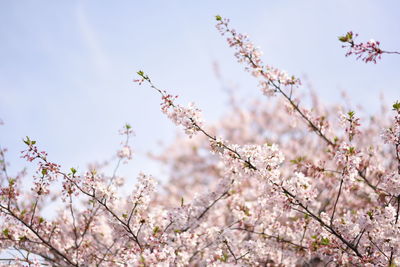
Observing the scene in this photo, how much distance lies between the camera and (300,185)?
439 cm

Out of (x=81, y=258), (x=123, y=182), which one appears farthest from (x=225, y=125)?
(x=81, y=258)

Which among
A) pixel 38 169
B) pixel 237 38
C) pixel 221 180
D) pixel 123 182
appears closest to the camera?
pixel 38 169

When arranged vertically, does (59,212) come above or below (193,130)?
above

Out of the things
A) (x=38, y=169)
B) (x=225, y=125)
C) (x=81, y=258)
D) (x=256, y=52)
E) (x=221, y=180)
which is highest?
(x=225, y=125)

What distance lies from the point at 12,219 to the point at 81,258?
135 centimetres

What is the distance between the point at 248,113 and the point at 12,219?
20.0 metres

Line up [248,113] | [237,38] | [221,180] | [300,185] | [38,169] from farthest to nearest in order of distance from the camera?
[248,113] → [221,180] → [237,38] → [300,185] → [38,169]

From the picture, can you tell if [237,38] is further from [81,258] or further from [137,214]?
[81,258]

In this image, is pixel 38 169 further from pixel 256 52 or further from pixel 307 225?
pixel 307 225

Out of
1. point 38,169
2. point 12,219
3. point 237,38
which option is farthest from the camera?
point 237,38

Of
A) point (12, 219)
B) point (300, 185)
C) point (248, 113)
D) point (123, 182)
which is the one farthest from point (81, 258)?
point (248, 113)

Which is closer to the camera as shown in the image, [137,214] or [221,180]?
[137,214]

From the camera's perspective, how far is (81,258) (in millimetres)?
5359

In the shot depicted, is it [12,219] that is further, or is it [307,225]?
[307,225]
